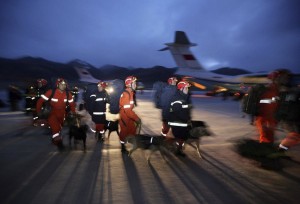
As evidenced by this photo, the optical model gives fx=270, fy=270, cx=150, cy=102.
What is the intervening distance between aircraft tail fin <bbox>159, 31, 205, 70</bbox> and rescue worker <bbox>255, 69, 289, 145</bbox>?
70.9 feet

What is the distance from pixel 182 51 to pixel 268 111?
22265 millimetres

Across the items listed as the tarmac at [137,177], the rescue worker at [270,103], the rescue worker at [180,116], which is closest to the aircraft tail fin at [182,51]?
the tarmac at [137,177]

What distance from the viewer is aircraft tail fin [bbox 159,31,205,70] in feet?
91.0

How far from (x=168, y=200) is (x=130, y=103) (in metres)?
3.23

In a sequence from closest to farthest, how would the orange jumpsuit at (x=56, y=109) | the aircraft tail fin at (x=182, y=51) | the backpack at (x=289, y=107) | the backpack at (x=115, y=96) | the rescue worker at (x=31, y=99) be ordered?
the backpack at (x=289, y=107), the orange jumpsuit at (x=56, y=109), the backpack at (x=115, y=96), the rescue worker at (x=31, y=99), the aircraft tail fin at (x=182, y=51)

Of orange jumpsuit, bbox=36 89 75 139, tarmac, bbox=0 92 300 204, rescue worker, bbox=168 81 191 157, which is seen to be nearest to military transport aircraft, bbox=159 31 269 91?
tarmac, bbox=0 92 300 204

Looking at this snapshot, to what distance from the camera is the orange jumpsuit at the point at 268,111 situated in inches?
255

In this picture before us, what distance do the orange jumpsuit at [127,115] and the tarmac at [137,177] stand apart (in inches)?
23.6

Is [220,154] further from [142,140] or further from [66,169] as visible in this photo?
[66,169]

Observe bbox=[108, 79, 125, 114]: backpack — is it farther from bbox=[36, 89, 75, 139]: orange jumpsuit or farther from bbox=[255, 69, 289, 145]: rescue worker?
bbox=[255, 69, 289, 145]: rescue worker

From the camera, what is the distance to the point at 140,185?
4973mm

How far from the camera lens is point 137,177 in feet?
17.7

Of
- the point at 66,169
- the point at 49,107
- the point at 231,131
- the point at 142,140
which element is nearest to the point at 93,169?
the point at 66,169

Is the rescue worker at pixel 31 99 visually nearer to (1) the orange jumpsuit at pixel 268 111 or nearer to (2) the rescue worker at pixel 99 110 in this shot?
Answer: (2) the rescue worker at pixel 99 110
